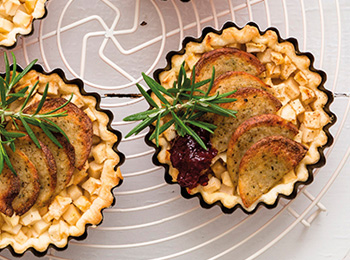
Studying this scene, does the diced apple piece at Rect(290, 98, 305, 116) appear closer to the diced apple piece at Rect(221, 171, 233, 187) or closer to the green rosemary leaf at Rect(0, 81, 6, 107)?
the diced apple piece at Rect(221, 171, 233, 187)

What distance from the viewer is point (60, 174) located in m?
3.29

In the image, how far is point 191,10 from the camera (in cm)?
391

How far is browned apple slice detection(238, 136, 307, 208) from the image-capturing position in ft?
10.6

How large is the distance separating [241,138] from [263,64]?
0.57 m

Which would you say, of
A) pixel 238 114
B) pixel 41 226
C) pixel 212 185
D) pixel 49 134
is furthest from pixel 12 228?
pixel 238 114

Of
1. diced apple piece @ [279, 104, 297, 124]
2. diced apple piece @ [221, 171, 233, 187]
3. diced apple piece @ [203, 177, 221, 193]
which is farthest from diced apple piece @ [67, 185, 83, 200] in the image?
diced apple piece @ [279, 104, 297, 124]

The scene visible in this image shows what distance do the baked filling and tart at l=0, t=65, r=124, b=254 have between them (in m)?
0.42

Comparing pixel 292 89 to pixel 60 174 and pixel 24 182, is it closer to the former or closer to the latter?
pixel 60 174

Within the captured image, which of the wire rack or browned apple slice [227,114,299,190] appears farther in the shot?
the wire rack

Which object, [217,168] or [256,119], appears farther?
[217,168]

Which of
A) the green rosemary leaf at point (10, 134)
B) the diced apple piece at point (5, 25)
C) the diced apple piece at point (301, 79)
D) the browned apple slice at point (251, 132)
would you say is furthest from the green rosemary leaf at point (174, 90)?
the diced apple piece at point (5, 25)

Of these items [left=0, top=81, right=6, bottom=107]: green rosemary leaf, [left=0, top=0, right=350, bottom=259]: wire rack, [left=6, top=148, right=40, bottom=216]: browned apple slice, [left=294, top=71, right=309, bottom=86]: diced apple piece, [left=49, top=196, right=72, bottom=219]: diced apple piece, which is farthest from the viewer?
[left=0, top=0, right=350, bottom=259]: wire rack

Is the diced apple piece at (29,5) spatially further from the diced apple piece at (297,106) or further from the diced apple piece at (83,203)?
the diced apple piece at (297,106)

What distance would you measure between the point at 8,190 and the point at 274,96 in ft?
5.82
